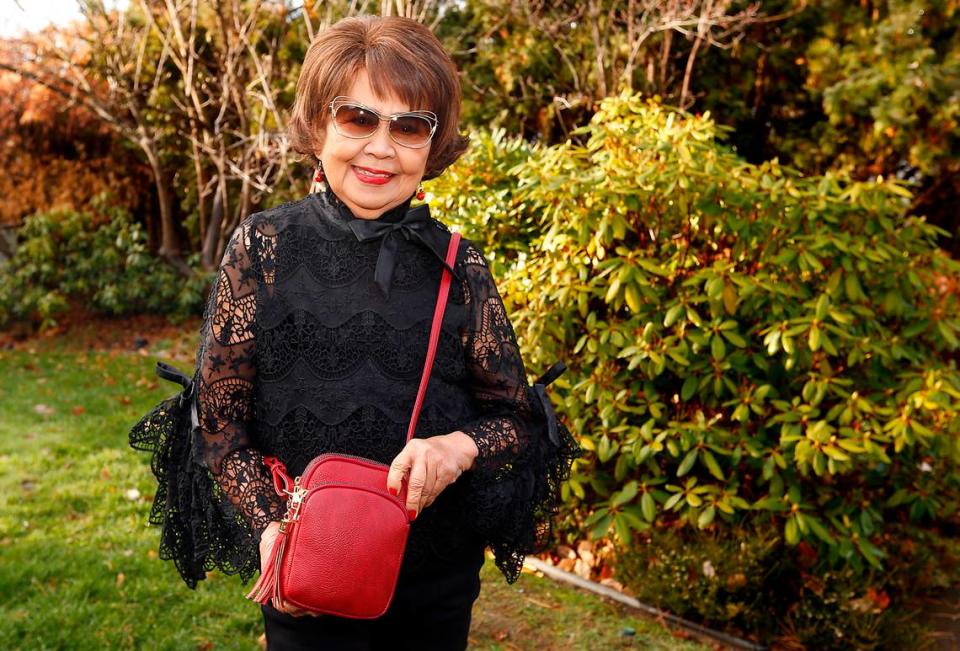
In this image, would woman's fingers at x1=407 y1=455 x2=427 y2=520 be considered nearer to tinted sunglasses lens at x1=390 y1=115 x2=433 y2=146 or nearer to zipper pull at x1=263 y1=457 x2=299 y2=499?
zipper pull at x1=263 y1=457 x2=299 y2=499

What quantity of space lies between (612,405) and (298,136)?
2284mm

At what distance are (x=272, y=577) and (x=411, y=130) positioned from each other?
0.83 meters

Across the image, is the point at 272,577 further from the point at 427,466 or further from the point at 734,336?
the point at 734,336

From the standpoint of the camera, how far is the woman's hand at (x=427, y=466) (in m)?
1.46

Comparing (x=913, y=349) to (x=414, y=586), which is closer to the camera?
(x=414, y=586)

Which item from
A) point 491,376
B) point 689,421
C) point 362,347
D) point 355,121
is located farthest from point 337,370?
point 689,421

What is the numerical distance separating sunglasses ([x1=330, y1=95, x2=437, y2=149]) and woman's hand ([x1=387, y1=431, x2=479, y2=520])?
1.84 feet

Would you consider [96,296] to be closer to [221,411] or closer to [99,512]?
[99,512]

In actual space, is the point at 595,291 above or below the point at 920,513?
above

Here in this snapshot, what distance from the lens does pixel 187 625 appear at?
343 centimetres

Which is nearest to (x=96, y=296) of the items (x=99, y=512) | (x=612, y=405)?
(x=99, y=512)

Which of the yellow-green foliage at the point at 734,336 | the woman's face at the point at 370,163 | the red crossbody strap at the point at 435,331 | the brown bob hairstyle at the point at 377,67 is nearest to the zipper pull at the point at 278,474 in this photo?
the red crossbody strap at the point at 435,331

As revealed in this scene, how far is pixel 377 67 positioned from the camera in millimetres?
1536

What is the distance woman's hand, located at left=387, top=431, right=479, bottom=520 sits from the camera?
1457 millimetres
